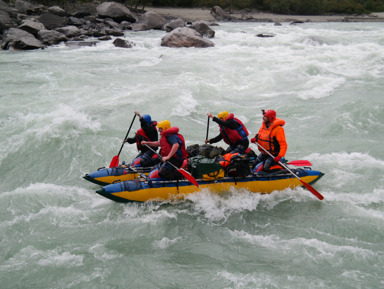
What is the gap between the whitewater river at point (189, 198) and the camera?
18.7ft

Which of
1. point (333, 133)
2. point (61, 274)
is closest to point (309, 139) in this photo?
point (333, 133)

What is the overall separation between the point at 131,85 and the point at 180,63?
481 cm

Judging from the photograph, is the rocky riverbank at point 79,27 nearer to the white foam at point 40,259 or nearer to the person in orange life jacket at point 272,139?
the person in orange life jacket at point 272,139

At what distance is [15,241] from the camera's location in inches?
245

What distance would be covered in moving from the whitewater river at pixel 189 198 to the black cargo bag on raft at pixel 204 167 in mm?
411

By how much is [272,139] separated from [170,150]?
2.05m

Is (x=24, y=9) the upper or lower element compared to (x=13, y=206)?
upper

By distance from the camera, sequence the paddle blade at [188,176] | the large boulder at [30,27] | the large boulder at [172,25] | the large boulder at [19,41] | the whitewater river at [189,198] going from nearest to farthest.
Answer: the whitewater river at [189,198] < the paddle blade at [188,176] < the large boulder at [19,41] < the large boulder at [30,27] < the large boulder at [172,25]

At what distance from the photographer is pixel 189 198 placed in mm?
7180

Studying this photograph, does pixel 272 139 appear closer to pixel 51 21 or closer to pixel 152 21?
pixel 51 21

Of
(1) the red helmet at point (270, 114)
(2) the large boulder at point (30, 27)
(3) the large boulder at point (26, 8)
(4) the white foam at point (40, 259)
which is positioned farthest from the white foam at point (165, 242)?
(3) the large boulder at point (26, 8)

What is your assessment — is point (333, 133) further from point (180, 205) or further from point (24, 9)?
point (24, 9)

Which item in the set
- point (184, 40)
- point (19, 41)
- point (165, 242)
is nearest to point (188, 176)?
point (165, 242)

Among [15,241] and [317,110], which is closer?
[15,241]
